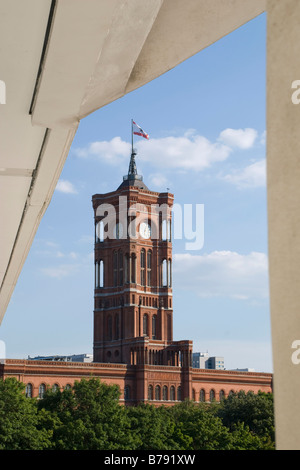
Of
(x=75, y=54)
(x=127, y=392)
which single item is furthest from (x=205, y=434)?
(x=75, y=54)

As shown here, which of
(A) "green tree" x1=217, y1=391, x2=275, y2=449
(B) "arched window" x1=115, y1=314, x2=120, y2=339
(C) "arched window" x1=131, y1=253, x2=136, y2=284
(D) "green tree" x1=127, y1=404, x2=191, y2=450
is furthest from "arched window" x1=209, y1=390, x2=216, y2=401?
(D) "green tree" x1=127, y1=404, x2=191, y2=450

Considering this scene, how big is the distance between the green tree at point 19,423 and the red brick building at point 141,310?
26.4 m

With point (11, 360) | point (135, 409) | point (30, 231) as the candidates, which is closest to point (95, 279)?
point (11, 360)

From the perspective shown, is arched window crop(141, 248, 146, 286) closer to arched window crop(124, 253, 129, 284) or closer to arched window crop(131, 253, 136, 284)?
arched window crop(131, 253, 136, 284)

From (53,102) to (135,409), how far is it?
45.7m

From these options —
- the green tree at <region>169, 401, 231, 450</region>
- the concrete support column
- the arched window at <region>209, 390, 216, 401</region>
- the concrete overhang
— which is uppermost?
the concrete overhang

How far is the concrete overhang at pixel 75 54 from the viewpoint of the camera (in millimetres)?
1701

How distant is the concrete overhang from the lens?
170 centimetres

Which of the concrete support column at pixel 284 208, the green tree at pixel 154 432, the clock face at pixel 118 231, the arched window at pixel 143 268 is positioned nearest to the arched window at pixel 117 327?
the arched window at pixel 143 268

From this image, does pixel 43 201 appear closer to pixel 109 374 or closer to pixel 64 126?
pixel 64 126

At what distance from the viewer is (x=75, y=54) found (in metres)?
1.85

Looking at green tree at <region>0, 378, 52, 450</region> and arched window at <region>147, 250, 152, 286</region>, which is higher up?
arched window at <region>147, 250, 152, 286</region>

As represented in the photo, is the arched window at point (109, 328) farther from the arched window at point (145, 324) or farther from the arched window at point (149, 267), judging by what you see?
the arched window at point (149, 267)

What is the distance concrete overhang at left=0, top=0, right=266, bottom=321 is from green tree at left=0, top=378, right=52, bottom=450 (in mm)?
35443
